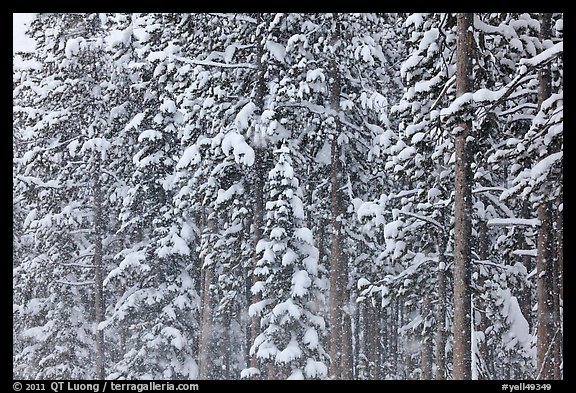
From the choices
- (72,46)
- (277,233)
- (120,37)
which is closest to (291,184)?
(277,233)

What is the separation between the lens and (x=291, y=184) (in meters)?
16.4

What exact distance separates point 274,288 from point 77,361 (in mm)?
11722

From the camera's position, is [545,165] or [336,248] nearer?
[545,165]

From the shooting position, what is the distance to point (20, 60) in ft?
78.6

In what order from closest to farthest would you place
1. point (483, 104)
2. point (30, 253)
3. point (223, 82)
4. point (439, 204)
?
point (483, 104)
point (439, 204)
point (223, 82)
point (30, 253)

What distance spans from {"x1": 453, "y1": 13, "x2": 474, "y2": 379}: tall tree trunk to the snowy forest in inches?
1.6

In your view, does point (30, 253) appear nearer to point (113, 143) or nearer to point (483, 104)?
point (113, 143)

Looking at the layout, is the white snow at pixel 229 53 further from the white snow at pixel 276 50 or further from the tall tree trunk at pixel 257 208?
the tall tree trunk at pixel 257 208

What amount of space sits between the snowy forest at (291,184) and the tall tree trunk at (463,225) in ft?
0.13

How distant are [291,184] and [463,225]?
234 inches

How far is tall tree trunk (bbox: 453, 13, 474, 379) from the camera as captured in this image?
454 inches

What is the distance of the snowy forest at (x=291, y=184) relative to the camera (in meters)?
12.7

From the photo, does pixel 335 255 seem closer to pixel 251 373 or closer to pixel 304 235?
pixel 304 235

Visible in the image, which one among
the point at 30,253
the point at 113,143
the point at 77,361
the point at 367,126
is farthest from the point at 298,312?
the point at 30,253
